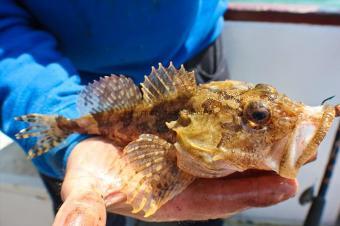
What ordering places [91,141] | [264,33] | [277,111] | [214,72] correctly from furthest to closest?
1. [264,33]
2. [214,72]
3. [91,141]
4. [277,111]

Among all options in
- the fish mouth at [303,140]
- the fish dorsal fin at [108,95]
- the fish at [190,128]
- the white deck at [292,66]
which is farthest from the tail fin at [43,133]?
the fish mouth at [303,140]

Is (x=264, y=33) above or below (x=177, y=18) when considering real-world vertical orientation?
below

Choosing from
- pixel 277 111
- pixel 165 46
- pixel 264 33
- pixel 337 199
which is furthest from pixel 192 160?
pixel 337 199

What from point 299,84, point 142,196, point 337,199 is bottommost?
point 337,199

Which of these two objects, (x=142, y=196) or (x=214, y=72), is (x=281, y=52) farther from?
(x=142, y=196)

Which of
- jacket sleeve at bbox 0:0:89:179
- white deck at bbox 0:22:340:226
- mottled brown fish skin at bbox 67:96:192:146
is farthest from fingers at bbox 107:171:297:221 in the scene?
white deck at bbox 0:22:340:226

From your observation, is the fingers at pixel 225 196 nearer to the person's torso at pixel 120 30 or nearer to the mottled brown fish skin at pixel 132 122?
the mottled brown fish skin at pixel 132 122

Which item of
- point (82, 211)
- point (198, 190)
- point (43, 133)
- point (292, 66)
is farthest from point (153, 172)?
point (292, 66)

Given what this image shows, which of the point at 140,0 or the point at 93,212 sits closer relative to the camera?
the point at 93,212

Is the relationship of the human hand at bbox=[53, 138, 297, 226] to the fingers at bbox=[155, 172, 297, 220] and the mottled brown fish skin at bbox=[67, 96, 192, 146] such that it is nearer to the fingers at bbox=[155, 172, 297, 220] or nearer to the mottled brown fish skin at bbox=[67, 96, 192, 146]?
the fingers at bbox=[155, 172, 297, 220]
